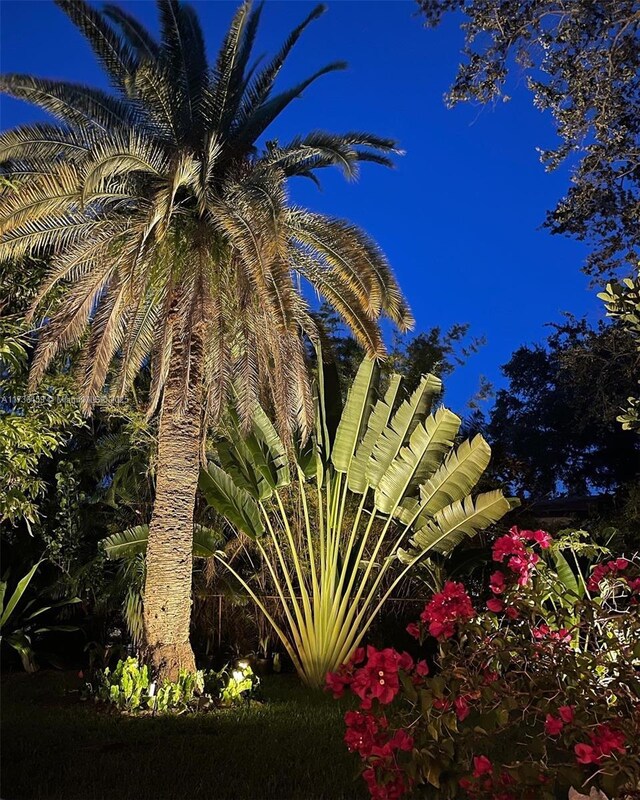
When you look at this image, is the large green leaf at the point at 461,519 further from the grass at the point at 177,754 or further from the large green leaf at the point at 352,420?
the grass at the point at 177,754

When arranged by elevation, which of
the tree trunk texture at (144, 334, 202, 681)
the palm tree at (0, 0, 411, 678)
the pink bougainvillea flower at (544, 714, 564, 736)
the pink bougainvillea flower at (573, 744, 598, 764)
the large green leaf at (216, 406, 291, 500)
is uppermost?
the palm tree at (0, 0, 411, 678)

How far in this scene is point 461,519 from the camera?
39.5 ft

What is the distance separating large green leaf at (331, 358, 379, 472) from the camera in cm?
1210

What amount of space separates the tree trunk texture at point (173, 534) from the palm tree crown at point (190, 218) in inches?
9.0

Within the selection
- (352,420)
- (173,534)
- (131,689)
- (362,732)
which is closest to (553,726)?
(362,732)

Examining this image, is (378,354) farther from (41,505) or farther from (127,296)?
(41,505)

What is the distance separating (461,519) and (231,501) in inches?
137

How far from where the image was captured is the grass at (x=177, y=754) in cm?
648

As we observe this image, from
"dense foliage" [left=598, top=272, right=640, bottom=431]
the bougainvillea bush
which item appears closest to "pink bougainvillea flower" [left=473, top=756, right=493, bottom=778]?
the bougainvillea bush

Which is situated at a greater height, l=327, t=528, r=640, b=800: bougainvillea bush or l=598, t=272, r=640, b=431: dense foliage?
l=598, t=272, r=640, b=431: dense foliage

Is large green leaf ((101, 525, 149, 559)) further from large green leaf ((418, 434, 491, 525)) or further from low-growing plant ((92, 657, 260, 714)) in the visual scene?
large green leaf ((418, 434, 491, 525))

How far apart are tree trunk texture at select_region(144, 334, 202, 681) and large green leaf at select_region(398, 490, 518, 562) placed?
379cm

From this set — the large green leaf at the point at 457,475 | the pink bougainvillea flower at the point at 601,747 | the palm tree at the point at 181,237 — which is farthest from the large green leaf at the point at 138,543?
the pink bougainvillea flower at the point at 601,747

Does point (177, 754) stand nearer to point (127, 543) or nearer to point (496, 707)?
point (496, 707)
